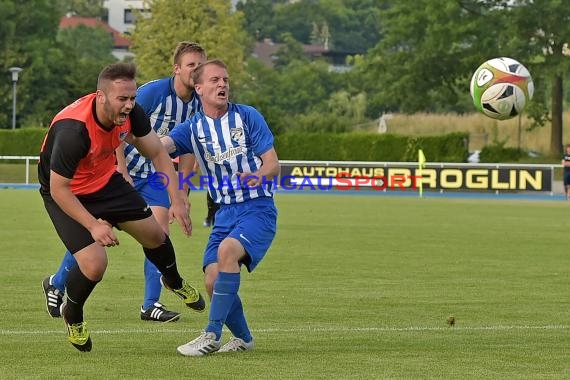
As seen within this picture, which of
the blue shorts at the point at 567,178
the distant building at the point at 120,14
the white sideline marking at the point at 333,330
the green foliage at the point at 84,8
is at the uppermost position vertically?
the green foliage at the point at 84,8

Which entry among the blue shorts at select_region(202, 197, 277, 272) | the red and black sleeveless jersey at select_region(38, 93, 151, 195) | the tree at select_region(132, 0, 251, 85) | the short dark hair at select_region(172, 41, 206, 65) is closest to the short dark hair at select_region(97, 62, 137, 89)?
the red and black sleeveless jersey at select_region(38, 93, 151, 195)

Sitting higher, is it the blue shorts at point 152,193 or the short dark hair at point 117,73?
the short dark hair at point 117,73

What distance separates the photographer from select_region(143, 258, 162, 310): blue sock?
10.3 meters

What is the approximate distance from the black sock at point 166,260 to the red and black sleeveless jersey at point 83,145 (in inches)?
27.1

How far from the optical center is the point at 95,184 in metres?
8.42

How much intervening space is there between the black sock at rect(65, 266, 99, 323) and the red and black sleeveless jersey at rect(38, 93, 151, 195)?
1.79 feet

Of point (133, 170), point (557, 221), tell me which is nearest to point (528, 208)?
point (557, 221)

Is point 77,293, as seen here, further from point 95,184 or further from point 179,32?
point 179,32

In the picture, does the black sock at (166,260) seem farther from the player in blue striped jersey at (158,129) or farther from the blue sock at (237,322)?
the player in blue striped jersey at (158,129)

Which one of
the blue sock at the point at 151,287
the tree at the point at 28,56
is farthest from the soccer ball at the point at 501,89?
the tree at the point at 28,56

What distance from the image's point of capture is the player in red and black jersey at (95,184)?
793 cm

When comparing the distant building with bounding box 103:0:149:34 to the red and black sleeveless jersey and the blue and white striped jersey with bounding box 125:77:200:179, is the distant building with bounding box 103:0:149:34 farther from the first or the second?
the red and black sleeveless jersey

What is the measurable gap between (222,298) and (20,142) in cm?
4898

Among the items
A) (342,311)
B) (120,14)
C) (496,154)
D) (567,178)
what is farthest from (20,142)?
(120,14)
